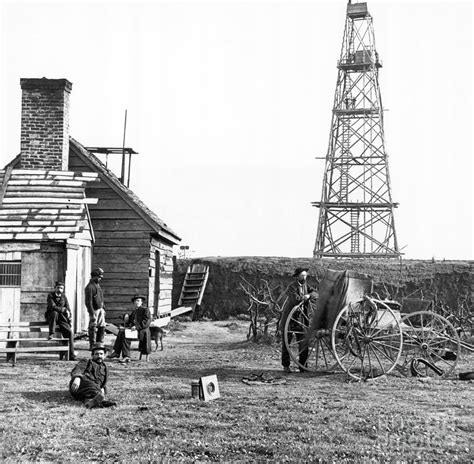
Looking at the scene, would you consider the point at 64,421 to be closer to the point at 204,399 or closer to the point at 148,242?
the point at 204,399

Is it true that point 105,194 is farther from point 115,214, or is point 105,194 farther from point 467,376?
point 467,376

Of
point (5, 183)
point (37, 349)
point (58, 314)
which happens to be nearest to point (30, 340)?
point (37, 349)

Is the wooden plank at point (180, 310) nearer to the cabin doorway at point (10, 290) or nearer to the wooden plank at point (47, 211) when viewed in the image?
the wooden plank at point (47, 211)

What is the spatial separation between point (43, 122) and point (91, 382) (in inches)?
410

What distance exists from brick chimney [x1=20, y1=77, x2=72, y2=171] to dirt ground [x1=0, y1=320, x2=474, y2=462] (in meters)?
7.35

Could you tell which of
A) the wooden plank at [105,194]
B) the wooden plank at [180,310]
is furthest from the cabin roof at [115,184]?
the wooden plank at [180,310]

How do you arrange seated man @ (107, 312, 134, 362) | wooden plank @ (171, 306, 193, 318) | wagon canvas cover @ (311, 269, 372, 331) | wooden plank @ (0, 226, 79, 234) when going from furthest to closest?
wooden plank @ (171, 306, 193, 318) < wooden plank @ (0, 226, 79, 234) < seated man @ (107, 312, 134, 362) < wagon canvas cover @ (311, 269, 372, 331)

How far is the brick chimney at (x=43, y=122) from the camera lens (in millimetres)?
18703

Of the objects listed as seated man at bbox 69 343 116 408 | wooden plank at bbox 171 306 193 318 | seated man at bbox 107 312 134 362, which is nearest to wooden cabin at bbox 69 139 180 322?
wooden plank at bbox 171 306 193 318

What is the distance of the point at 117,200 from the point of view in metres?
20.1

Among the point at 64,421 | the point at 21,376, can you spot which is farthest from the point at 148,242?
the point at 64,421

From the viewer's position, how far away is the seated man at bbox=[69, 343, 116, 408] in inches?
376

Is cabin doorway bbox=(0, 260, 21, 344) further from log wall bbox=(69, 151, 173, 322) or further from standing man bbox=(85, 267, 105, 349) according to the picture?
log wall bbox=(69, 151, 173, 322)

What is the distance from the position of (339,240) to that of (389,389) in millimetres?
28457
